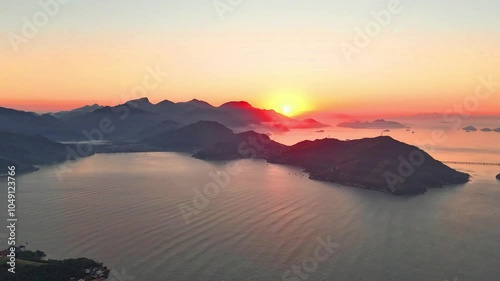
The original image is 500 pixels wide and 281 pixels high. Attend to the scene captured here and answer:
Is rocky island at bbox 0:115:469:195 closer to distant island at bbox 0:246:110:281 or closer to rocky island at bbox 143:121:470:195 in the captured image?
rocky island at bbox 143:121:470:195

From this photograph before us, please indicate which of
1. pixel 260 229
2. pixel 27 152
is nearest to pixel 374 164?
pixel 260 229

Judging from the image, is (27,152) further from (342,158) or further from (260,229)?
(260,229)

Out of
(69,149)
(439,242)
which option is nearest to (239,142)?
(69,149)

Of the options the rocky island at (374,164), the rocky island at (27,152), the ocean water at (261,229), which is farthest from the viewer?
the rocky island at (27,152)

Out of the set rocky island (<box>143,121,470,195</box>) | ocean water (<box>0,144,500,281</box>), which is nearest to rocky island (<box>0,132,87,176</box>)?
ocean water (<box>0,144,500,281</box>)

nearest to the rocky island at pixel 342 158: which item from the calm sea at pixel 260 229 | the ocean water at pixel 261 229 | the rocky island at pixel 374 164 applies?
the rocky island at pixel 374 164

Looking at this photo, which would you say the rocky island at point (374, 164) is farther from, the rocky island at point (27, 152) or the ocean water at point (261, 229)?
the rocky island at point (27, 152)
